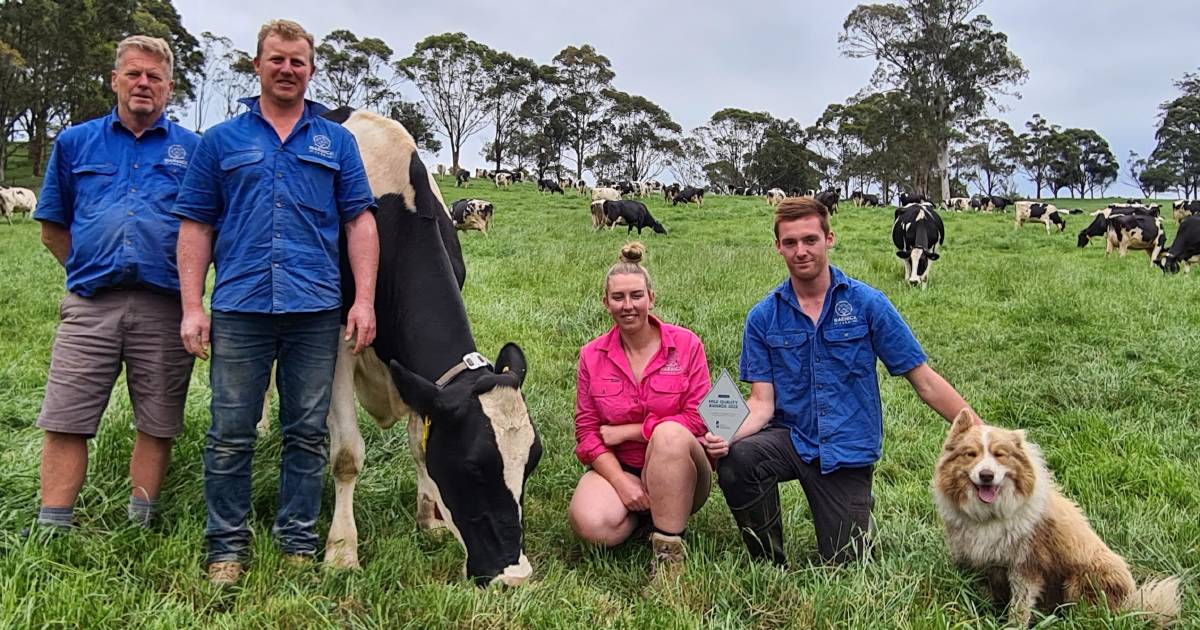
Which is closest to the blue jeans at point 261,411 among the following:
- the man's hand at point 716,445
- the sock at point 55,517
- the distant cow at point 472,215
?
the sock at point 55,517

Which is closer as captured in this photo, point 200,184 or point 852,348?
point 200,184

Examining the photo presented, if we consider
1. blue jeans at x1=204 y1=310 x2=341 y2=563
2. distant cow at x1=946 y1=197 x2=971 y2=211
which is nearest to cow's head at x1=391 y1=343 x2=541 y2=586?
blue jeans at x1=204 y1=310 x2=341 y2=563

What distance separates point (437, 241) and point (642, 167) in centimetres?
6491

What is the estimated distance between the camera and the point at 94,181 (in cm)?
337

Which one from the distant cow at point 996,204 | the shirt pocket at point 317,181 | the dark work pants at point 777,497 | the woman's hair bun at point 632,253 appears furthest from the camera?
the distant cow at point 996,204

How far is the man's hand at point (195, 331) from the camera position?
3088 mm

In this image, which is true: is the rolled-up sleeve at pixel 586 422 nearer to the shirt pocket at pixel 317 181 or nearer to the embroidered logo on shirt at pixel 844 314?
the embroidered logo on shirt at pixel 844 314

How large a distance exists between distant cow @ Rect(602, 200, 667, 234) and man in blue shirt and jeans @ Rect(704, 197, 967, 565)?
20117 millimetres

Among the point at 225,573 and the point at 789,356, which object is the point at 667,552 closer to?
the point at 789,356

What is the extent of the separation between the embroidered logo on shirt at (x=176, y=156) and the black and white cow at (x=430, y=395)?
0.84 metres

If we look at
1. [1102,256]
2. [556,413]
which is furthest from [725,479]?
[1102,256]

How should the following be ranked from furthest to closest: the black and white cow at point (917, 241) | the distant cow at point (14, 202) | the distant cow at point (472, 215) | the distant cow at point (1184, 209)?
the distant cow at point (1184, 209), the distant cow at point (14, 202), the distant cow at point (472, 215), the black and white cow at point (917, 241)

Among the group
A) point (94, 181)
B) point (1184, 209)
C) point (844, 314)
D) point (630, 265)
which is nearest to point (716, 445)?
point (844, 314)

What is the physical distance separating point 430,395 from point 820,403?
1757mm
